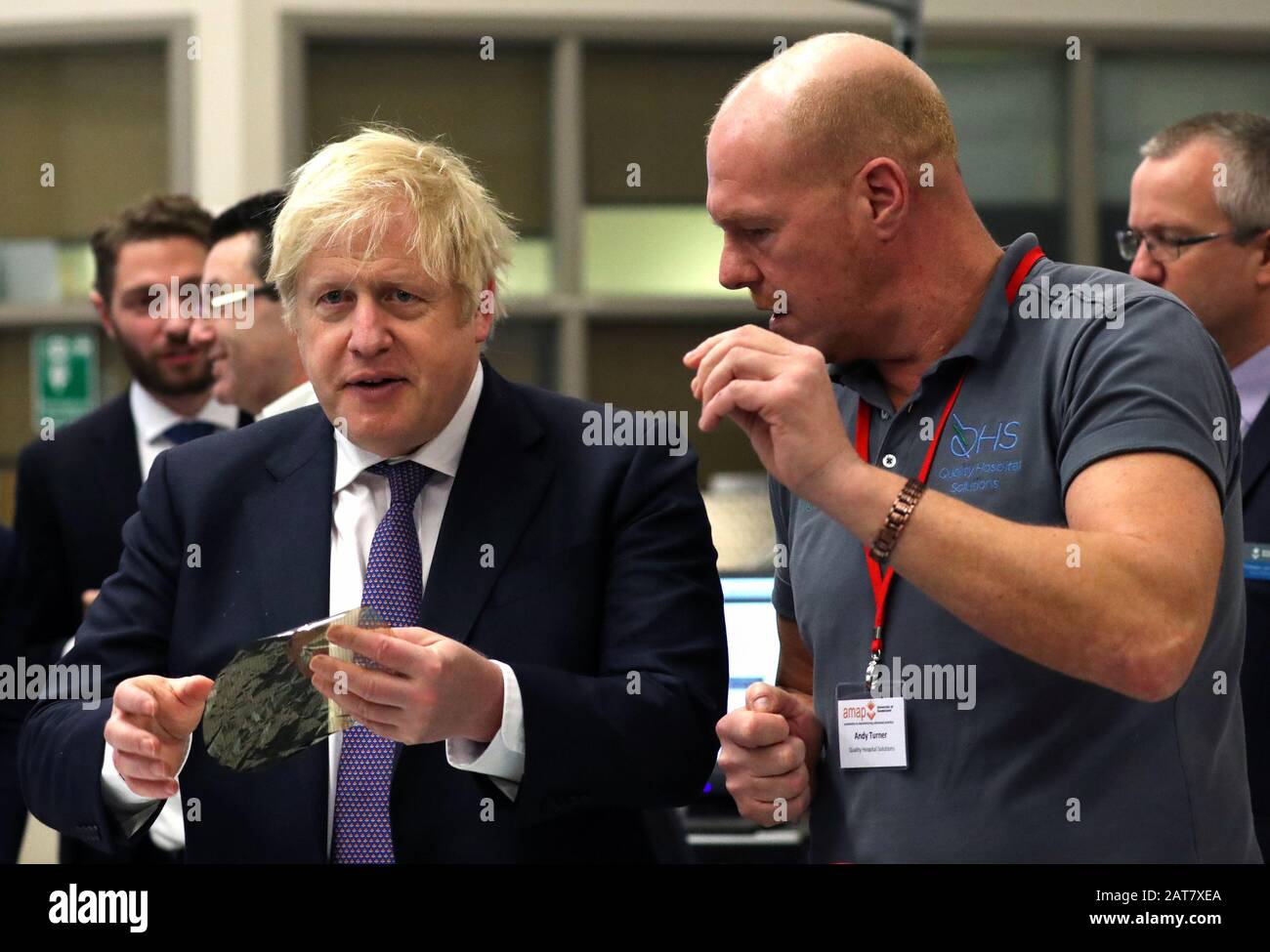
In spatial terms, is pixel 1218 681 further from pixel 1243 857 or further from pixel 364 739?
pixel 364 739

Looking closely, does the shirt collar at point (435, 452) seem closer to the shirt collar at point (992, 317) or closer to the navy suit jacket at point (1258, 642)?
the shirt collar at point (992, 317)

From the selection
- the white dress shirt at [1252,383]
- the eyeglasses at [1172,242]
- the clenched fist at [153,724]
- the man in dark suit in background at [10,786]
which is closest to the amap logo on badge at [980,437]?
the clenched fist at [153,724]

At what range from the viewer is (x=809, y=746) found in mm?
1772

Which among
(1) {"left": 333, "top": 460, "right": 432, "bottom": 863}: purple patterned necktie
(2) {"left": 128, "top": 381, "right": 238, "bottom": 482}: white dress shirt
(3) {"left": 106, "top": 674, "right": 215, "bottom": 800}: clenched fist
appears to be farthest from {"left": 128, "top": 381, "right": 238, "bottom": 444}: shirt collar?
(3) {"left": 106, "top": 674, "right": 215, "bottom": 800}: clenched fist

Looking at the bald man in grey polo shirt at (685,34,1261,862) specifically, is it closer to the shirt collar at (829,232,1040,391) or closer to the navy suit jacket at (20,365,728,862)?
the shirt collar at (829,232,1040,391)

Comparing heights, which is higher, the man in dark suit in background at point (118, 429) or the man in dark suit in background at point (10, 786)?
the man in dark suit in background at point (118, 429)

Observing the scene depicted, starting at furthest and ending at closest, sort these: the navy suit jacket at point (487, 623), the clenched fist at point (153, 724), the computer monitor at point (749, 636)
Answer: the computer monitor at point (749, 636) < the navy suit jacket at point (487, 623) < the clenched fist at point (153, 724)

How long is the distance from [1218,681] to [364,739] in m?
0.92

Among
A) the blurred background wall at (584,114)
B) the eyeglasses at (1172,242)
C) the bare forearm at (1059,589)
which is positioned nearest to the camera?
the bare forearm at (1059,589)

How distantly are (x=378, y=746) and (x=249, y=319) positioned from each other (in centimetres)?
139

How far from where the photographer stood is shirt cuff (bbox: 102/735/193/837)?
181 centimetres

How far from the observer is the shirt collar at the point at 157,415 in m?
3.53

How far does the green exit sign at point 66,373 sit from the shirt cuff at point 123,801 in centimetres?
529

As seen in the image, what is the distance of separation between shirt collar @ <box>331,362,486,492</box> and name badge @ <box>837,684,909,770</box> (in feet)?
1.77
